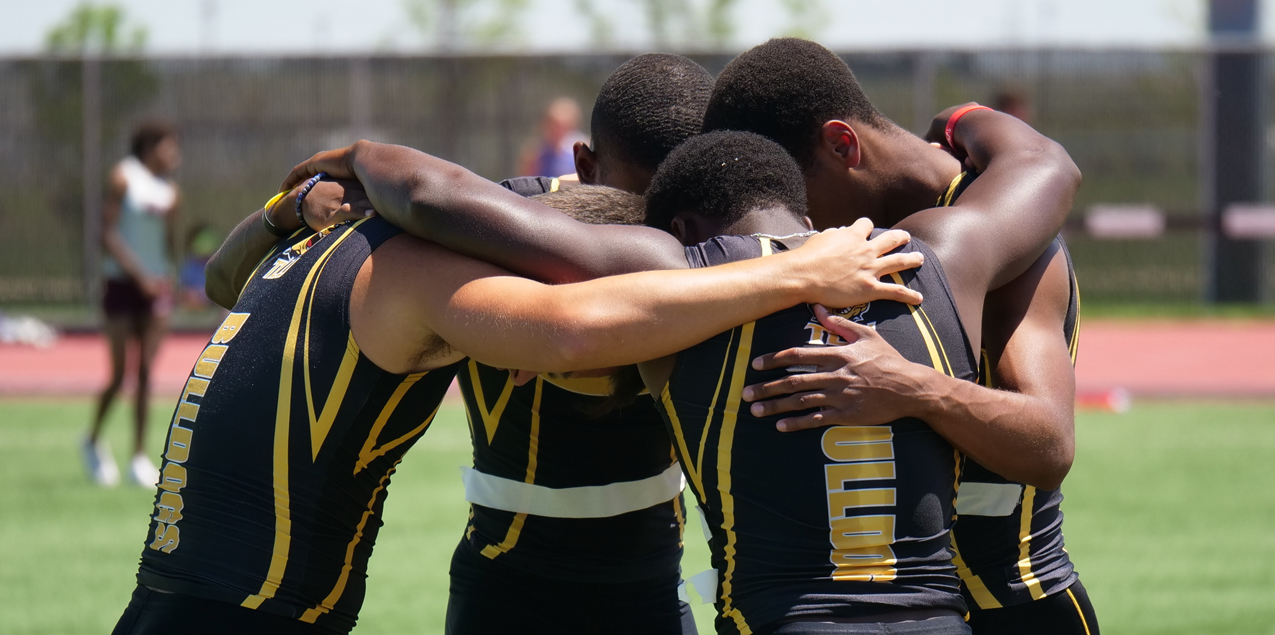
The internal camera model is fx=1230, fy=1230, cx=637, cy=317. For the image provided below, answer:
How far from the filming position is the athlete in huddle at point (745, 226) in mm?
2193

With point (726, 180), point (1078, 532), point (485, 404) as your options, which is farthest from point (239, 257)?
point (1078, 532)

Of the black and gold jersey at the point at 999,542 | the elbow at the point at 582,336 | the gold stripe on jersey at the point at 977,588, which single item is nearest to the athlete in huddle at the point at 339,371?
the elbow at the point at 582,336

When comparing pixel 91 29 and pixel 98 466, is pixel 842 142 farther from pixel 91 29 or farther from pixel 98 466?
pixel 91 29

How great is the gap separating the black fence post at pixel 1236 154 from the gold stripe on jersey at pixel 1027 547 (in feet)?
51.0

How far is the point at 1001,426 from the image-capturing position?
7.81 ft

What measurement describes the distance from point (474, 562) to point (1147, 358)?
40.4ft

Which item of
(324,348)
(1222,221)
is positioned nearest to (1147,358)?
(1222,221)

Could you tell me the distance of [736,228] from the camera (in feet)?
8.11

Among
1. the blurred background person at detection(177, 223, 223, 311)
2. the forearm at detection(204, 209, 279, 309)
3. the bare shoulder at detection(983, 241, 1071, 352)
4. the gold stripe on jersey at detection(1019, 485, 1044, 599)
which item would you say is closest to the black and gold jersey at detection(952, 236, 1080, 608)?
the gold stripe on jersey at detection(1019, 485, 1044, 599)

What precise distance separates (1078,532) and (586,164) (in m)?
4.20

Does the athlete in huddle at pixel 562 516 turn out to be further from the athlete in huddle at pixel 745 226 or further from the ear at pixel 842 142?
the ear at pixel 842 142

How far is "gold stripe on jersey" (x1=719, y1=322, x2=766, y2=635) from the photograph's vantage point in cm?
227

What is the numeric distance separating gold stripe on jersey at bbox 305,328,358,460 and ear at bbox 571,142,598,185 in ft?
4.14

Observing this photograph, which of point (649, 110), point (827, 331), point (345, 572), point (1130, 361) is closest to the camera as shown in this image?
point (827, 331)
